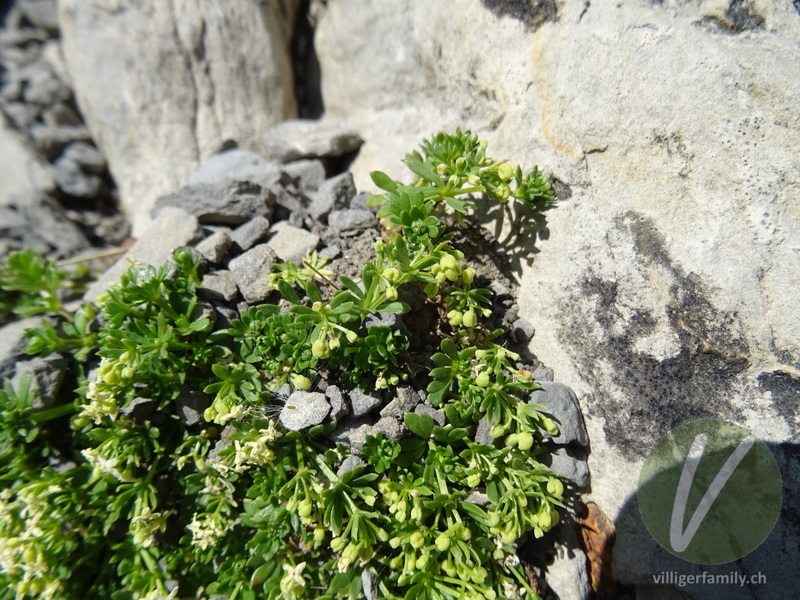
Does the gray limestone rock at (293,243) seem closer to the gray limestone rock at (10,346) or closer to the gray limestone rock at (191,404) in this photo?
the gray limestone rock at (191,404)

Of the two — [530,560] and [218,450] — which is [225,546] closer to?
[218,450]

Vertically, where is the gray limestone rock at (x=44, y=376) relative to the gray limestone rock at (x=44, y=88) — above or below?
below

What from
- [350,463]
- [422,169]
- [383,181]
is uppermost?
[422,169]

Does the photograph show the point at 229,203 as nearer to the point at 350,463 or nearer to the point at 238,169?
the point at 238,169

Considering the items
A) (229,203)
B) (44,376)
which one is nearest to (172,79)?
(229,203)

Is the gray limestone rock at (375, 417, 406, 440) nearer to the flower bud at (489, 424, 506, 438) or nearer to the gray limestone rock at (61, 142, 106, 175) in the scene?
the flower bud at (489, 424, 506, 438)

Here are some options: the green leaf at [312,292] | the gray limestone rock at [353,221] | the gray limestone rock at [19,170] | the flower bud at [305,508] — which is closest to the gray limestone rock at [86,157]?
the gray limestone rock at [19,170]
